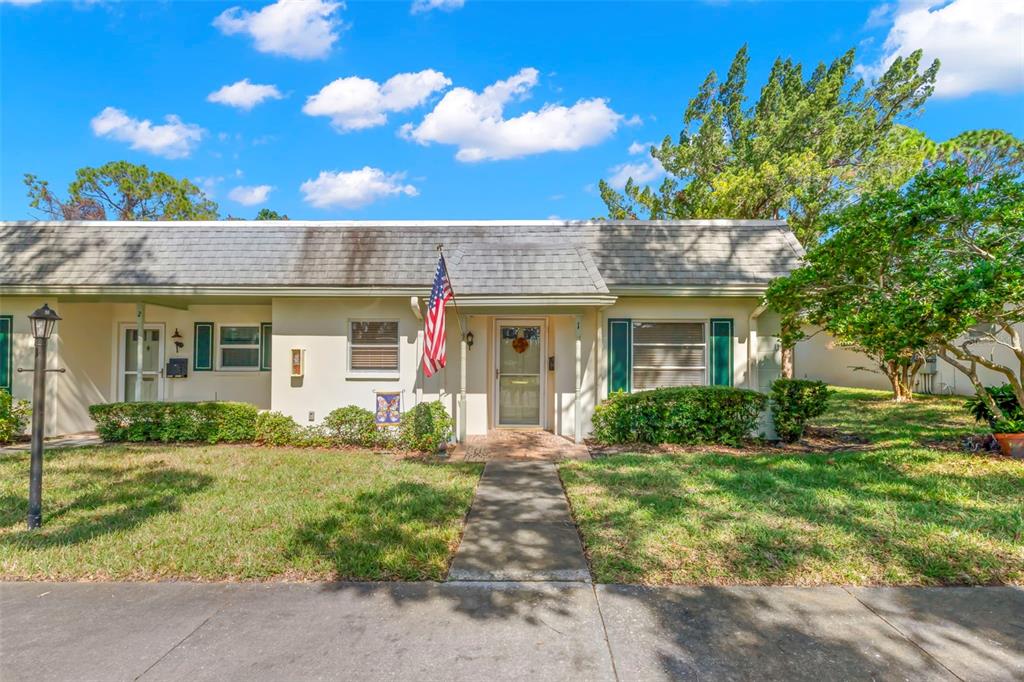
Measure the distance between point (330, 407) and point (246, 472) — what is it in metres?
2.58

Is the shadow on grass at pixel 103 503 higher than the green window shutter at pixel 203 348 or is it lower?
lower

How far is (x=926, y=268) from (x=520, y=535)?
663 centimetres

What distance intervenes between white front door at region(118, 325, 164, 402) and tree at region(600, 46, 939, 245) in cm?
1736

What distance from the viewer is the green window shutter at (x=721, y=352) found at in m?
9.16

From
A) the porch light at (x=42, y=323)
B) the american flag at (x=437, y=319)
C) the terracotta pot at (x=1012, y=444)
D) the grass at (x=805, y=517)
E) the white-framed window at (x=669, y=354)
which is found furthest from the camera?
the white-framed window at (x=669, y=354)

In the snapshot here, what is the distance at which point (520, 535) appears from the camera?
4543 mm

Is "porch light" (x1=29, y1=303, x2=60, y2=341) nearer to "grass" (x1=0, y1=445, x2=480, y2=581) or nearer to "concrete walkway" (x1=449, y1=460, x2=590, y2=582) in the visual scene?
"grass" (x1=0, y1=445, x2=480, y2=581)

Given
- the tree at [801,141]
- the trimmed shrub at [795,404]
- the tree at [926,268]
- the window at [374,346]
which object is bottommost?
the trimmed shrub at [795,404]

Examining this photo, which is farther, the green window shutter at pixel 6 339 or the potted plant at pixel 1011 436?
the green window shutter at pixel 6 339

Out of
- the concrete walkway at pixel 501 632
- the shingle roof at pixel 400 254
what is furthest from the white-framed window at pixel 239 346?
the concrete walkway at pixel 501 632

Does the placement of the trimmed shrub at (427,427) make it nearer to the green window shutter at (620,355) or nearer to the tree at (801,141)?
the green window shutter at (620,355)

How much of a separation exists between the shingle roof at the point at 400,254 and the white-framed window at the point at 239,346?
68.1 inches

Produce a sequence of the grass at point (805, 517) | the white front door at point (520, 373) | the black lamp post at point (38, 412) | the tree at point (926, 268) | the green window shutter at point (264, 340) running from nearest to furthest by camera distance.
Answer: the grass at point (805, 517), the black lamp post at point (38, 412), the tree at point (926, 268), the white front door at point (520, 373), the green window shutter at point (264, 340)

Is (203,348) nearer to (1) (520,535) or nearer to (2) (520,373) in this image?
(2) (520,373)
